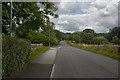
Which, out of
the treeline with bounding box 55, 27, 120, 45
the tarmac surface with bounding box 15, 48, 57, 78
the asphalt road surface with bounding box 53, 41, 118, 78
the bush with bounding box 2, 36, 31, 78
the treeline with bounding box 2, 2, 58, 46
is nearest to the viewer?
the bush with bounding box 2, 36, 31, 78

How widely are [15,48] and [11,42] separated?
50cm

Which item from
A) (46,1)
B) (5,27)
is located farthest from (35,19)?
(5,27)

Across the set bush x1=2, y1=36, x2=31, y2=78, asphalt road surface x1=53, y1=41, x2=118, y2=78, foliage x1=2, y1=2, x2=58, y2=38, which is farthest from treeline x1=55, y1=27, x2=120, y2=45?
bush x1=2, y1=36, x2=31, y2=78

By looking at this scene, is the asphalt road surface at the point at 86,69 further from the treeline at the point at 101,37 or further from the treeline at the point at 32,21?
the treeline at the point at 101,37

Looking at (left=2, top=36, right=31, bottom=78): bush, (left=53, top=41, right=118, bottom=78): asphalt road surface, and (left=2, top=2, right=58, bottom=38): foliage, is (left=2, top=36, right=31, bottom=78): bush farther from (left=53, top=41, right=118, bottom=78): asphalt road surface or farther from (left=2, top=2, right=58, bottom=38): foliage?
(left=2, top=2, right=58, bottom=38): foliage

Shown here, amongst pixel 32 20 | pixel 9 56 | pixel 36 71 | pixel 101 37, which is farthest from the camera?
pixel 101 37

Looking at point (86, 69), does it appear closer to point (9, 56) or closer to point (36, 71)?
point (36, 71)

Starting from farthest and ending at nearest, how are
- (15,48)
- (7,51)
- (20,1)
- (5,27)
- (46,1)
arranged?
(46,1), (5,27), (20,1), (15,48), (7,51)

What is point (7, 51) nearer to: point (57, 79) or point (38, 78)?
point (38, 78)

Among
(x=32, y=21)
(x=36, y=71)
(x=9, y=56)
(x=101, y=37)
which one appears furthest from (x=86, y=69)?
(x=101, y=37)

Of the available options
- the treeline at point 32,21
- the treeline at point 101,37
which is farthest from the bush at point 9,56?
the treeline at point 101,37

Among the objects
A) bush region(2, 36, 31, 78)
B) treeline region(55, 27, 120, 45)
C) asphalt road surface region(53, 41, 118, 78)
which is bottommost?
asphalt road surface region(53, 41, 118, 78)

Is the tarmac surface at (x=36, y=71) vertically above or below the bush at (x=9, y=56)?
below

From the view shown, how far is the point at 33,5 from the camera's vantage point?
1122 centimetres
